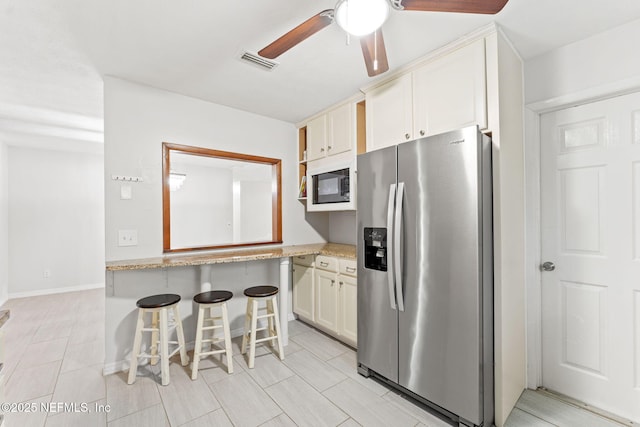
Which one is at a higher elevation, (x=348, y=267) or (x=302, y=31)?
(x=302, y=31)

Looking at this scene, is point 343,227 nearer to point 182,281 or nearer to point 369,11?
point 182,281

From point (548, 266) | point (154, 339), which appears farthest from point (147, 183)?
point (548, 266)

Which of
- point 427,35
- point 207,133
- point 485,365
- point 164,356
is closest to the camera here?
→ point 485,365

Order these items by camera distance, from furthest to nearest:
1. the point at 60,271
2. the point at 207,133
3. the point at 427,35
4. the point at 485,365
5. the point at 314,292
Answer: the point at 60,271
the point at 314,292
the point at 207,133
the point at 427,35
the point at 485,365

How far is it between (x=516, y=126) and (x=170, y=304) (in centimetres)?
282

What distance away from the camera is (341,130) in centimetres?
298

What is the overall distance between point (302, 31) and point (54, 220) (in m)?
5.51

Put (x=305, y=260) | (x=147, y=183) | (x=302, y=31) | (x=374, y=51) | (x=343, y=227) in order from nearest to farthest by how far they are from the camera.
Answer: (x=302, y=31), (x=374, y=51), (x=147, y=183), (x=305, y=260), (x=343, y=227)

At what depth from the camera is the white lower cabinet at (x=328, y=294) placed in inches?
106

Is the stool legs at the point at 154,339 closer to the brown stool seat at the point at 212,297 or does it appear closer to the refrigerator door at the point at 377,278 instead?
the brown stool seat at the point at 212,297

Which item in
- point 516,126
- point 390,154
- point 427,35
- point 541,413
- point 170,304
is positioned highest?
point 427,35

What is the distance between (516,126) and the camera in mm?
2033

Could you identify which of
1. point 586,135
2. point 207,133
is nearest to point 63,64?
point 207,133

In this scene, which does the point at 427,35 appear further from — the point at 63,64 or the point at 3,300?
the point at 3,300
